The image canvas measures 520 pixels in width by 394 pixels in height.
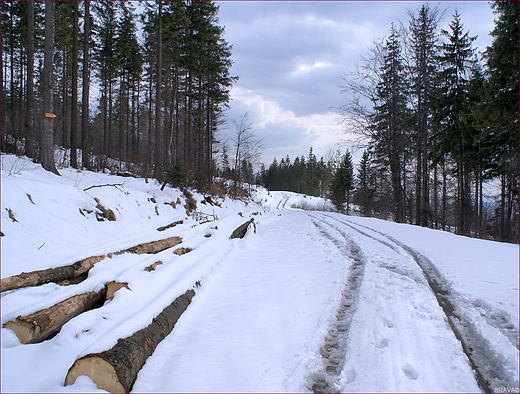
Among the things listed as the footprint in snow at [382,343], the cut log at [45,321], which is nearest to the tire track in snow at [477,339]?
the footprint in snow at [382,343]

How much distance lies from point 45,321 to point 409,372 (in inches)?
132

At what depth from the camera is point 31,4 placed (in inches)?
439

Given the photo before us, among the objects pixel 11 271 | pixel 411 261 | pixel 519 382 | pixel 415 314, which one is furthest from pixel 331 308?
pixel 11 271

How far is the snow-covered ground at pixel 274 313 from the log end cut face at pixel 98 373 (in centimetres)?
5

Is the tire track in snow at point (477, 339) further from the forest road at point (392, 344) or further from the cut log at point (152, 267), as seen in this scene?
the cut log at point (152, 267)

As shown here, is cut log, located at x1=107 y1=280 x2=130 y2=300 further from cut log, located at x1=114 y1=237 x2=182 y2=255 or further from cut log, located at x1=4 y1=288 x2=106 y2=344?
cut log, located at x1=114 y1=237 x2=182 y2=255

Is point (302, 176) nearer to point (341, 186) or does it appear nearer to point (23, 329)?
point (341, 186)

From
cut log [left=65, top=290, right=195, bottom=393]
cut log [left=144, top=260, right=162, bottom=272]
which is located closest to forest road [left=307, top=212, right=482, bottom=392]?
cut log [left=65, top=290, right=195, bottom=393]

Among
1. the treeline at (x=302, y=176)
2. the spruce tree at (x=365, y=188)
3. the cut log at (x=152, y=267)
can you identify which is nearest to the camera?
the cut log at (x=152, y=267)

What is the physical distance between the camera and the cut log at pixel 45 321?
2.48 meters

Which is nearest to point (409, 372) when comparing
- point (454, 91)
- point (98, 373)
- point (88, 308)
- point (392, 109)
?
point (98, 373)

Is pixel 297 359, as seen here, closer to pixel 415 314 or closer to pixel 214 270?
pixel 415 314

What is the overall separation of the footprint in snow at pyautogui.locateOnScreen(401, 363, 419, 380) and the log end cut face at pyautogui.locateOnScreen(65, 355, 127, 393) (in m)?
2.27

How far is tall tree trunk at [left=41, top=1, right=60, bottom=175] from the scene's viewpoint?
8808mm
